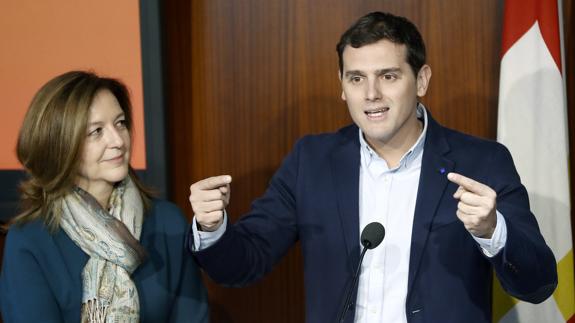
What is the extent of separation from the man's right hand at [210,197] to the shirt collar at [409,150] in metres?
0.54

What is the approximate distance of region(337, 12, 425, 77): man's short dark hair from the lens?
84.7 inches

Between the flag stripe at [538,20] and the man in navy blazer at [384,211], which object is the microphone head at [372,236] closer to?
the man in navy blazer at [384,211]

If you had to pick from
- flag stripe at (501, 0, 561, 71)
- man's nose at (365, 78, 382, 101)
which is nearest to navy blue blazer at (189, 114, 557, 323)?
man's nose at (365, 78, 382, 101)

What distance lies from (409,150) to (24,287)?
1170 millimetres

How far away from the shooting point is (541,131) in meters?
2.70

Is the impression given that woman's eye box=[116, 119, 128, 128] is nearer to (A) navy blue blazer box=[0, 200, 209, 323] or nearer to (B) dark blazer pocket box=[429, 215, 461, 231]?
(A) navy blue blazer box=[0, 200, 209, 323]

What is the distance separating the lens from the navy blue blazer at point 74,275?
206 centimetres

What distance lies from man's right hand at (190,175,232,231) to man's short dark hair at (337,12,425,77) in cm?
63

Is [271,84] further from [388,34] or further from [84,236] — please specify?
[84,236]

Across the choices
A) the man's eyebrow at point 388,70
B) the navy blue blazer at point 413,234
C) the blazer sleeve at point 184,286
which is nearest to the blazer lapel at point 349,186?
the navy blue blazer at point 413,234

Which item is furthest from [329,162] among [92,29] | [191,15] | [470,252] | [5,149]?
[5,149]

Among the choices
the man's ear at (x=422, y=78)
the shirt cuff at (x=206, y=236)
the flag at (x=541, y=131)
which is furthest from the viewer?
the flag at (x=541, y=131)

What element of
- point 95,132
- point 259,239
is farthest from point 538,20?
point 95,132

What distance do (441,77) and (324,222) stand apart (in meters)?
1.17
